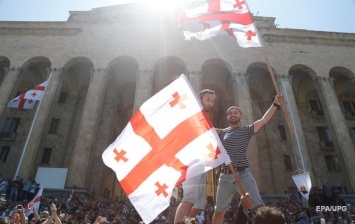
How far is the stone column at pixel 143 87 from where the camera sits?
20.0 m

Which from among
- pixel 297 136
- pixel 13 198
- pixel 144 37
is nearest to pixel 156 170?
pixel 13 198

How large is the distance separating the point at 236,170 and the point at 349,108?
1114 inches

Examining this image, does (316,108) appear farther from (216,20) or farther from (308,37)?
(216,20)

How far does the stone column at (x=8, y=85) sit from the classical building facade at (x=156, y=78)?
85mm

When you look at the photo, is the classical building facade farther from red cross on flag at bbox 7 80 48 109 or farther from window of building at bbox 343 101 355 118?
red cross on flag at bbox 7 80 48 109

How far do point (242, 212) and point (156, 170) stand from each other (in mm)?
1264

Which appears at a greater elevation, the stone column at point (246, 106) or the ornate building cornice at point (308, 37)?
the ornate building cornice at point (308, 37)

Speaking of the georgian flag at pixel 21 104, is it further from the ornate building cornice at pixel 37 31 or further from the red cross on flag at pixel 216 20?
the red cross on flag at pixel 216 20

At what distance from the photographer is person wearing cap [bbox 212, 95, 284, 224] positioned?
12.8 feet

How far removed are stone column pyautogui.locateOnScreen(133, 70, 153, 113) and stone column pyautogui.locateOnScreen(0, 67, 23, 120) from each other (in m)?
10.2

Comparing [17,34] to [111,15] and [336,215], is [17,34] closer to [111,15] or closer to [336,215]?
[111,15]

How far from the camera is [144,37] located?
23.0 m

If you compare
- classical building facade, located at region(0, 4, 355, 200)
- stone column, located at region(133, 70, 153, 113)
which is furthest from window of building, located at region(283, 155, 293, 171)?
stone column, located at region(133, 70, 153, 113)

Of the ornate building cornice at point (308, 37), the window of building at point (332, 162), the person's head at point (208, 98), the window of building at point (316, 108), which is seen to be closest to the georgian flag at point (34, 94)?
the person's head at point (208, 98)
